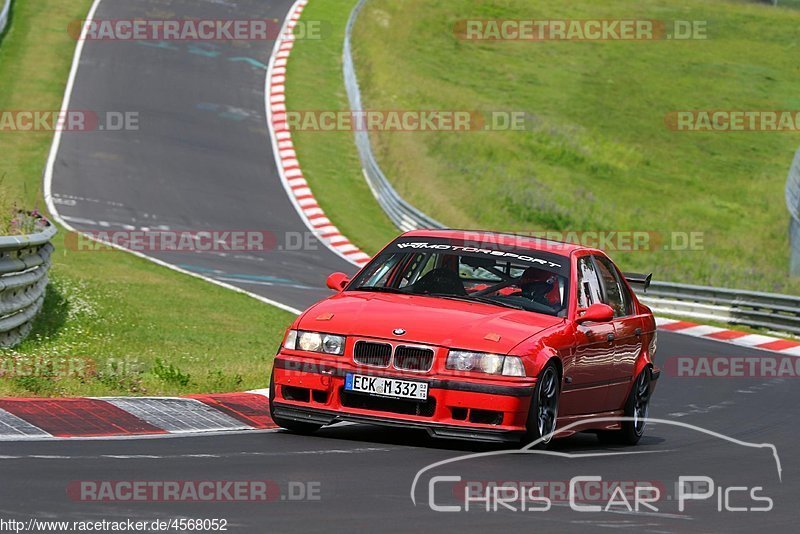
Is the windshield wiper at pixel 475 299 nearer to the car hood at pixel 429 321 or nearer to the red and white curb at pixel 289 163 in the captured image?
the car hood at pixel 429 321

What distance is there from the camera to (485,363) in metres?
9.30

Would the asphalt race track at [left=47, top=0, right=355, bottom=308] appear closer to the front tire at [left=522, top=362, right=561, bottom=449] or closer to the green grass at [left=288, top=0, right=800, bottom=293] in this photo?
the green grass at [left=288, top=0, right=800, bottom=293]

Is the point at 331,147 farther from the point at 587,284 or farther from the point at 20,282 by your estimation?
the point at 587,284

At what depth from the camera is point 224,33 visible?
1784 inches

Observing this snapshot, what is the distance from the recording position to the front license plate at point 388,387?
30.5 ft

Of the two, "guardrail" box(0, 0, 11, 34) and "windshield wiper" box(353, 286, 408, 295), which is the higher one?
"guardrail" box(0, 0, 11, 34)

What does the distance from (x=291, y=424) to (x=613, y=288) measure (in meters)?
3.06

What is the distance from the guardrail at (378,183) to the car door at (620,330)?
1699 cm

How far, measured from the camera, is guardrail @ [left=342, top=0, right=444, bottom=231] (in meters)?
31.0

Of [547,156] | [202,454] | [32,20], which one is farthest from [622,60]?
[202,454]

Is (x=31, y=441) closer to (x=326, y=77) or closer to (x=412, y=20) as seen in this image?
(x=326, y=77)

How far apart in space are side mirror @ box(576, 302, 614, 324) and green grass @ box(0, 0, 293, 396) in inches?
128

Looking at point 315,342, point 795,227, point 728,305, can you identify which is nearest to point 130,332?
point 315,342

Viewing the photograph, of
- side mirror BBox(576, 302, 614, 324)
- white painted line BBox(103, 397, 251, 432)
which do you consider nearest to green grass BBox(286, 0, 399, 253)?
white painted line BBox(103, 397, 251, 432)
